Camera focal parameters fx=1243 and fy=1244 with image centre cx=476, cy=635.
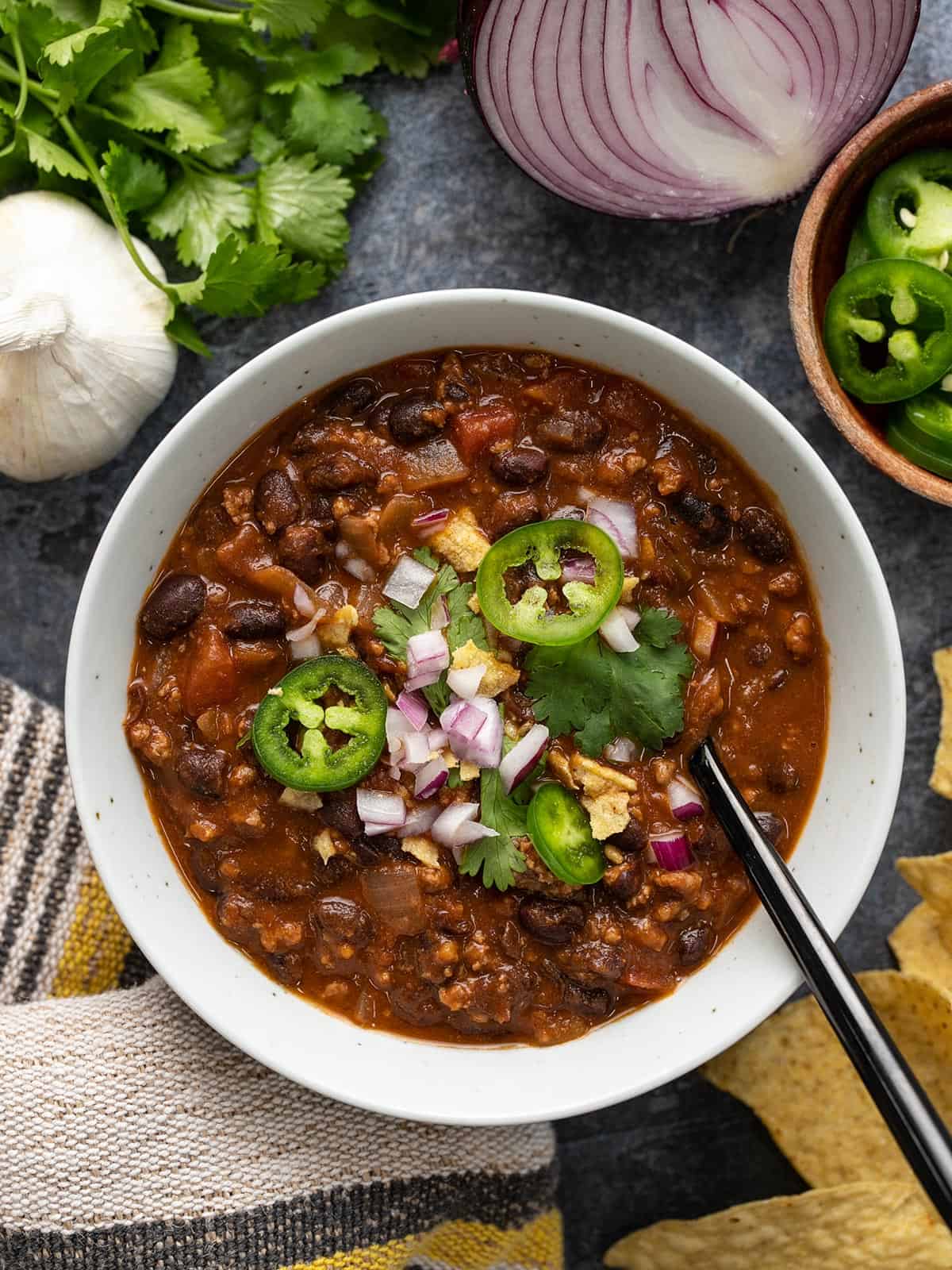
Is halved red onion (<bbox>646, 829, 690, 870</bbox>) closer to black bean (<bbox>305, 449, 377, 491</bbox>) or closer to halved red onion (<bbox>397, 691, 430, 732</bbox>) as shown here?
halved red onion (<bbox>397, 691, 430, 732</bbox>)

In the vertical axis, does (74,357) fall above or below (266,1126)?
above

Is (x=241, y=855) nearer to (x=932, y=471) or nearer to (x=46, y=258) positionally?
Answer: (x=46, y=258)

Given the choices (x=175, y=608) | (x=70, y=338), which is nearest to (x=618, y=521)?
(x=175, y=608)

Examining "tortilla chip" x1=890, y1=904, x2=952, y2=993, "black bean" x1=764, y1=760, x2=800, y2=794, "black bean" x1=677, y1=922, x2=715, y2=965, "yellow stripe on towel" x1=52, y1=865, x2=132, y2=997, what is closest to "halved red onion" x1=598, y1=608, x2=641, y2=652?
"black bean" x1=764, y1=760, x2=800, y2=794

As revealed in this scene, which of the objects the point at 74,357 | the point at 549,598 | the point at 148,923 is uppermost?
the point at 549,598

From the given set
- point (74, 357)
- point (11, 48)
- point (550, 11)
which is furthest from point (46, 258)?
point (550, 11)

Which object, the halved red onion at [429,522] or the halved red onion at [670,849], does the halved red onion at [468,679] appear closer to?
the halved red onion at [429,522]
